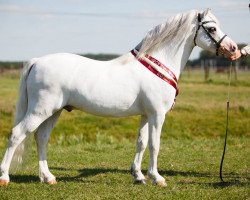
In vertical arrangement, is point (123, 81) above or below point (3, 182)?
above

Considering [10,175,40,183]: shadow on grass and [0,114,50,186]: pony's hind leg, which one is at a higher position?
[0,114,50,186]: pony's hind leg

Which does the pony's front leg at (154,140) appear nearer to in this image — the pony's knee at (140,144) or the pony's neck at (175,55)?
the pony's knee at (140,144)

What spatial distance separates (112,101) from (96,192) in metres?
1.41

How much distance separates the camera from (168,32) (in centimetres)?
784

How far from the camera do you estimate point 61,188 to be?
7465 millimetres

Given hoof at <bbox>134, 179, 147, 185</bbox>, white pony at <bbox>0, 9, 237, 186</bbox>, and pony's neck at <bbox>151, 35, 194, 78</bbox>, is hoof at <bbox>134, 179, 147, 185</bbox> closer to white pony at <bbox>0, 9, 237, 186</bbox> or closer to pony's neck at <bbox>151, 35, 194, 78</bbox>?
white pony at <bbox>0, 9, 237, 186</bbox>

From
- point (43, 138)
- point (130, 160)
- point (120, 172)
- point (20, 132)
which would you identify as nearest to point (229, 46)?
point (120, 172)

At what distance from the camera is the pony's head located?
7.81m

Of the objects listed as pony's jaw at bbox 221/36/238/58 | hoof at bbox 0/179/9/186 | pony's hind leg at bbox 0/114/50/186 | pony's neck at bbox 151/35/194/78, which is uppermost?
pony's jaw at bbox 221/36/238/58

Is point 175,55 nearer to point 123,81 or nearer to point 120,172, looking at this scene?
point 123,81

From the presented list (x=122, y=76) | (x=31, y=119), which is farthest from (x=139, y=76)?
(x=31, y=119)

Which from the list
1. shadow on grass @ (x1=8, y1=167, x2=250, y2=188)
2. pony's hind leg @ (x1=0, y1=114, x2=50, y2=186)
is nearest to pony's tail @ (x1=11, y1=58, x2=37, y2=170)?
pony's hind leg @ (x1=0, y1=114, x2=50, y2=186)

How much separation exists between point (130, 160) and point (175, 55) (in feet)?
12.6

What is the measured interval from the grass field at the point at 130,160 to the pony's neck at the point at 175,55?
1908 millimetres
